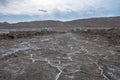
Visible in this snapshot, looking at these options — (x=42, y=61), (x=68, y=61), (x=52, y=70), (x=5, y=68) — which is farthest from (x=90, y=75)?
(x=5, y=68)

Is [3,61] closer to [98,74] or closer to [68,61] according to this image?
[68,61]

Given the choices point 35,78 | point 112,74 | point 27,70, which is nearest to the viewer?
point 35,78

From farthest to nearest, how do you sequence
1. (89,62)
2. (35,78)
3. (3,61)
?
(3,61) < (89,62) < (35,78)

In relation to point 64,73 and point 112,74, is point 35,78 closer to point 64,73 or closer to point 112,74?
point 64,73

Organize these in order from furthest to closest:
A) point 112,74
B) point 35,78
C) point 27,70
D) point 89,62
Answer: point 89,62 < point 27,70 < point 112,74 < point 35,78

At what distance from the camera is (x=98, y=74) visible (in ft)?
22.8

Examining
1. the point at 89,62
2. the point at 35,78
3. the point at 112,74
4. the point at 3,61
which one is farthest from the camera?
the point at 3,61

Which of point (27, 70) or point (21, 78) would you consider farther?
point (27, 70)

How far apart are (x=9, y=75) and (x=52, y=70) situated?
5.46ft

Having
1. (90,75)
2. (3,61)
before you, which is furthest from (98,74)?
(3,61)

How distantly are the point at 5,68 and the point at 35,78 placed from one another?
6.54ft

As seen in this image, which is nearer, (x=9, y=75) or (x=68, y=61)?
(x=9, y=75)

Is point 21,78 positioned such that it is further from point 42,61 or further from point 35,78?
point 42,61

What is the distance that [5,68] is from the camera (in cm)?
795
